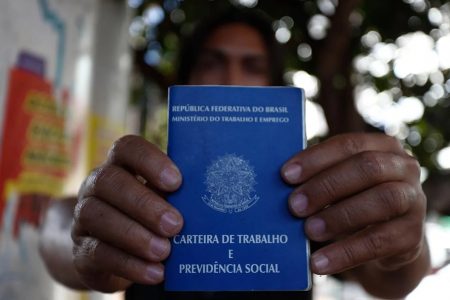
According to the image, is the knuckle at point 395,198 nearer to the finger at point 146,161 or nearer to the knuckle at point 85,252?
the finger at point 146,161

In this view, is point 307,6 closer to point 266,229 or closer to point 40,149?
point 40,149

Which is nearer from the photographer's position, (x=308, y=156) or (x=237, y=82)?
(x=308, y=156)

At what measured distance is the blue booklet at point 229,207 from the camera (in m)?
0.70

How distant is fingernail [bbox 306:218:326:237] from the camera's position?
0.70 m

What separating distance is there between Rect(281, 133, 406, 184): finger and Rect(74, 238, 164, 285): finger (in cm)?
24

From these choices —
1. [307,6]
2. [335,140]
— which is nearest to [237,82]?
[335,140]

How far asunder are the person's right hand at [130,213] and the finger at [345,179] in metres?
0.18

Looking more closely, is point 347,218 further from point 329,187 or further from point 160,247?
point 160,247

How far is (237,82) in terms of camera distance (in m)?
1.56

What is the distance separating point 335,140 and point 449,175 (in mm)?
1972

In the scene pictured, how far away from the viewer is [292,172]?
70cm

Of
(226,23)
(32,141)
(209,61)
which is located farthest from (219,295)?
(226,23)

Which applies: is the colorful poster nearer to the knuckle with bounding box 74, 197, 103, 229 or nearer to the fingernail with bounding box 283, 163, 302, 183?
the knuckle with bounding box 74, 197, 103, 229

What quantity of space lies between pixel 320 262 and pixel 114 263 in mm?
314
